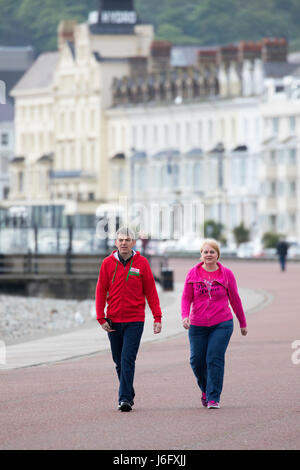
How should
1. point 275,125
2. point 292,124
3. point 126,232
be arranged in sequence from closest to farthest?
point 126,232 < point 292,124 < point 275,125

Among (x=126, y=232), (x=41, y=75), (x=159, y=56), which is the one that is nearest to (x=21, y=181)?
(x=41, y=75)

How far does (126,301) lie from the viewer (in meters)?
15.7

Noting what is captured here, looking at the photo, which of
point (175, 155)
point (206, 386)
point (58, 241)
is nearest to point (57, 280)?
point (58, 241)

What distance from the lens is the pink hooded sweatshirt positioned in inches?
621

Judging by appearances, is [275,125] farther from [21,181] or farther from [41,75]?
[41,75]

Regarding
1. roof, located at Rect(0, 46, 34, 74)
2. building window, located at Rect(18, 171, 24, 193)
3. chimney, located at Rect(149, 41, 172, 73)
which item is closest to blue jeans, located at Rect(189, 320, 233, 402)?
chimney, located at Rect(149, 41, 172, 73)

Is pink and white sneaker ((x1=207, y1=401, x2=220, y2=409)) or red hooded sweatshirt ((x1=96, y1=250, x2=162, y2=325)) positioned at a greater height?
red hooded sweatshirt ((x1=96, y1=250, x2=162, y2=325))

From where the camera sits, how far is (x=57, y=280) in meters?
51.7

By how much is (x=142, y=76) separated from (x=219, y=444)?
12627cm

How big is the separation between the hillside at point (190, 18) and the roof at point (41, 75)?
28646 mm

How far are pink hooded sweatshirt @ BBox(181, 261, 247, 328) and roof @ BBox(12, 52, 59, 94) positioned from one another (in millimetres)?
133832

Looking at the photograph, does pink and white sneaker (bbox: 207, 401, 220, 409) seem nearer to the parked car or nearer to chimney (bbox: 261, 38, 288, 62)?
the parked car

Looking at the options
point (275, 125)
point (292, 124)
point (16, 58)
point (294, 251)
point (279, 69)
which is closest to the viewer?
point (294, 251)

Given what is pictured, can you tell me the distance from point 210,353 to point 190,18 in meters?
177
